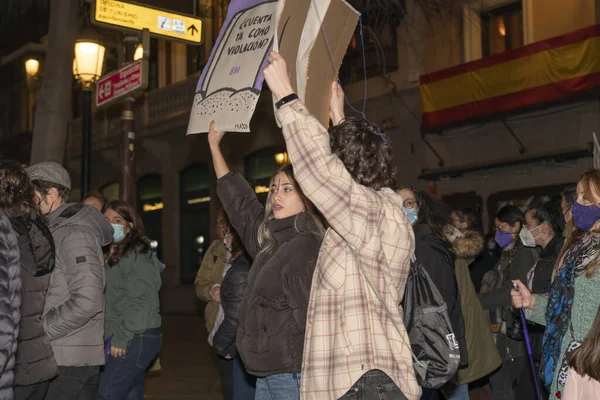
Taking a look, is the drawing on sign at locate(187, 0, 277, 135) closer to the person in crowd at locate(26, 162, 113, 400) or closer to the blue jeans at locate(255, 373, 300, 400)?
the person in crowd at locate(26, 162, 113, 400)

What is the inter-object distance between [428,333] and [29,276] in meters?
1.96

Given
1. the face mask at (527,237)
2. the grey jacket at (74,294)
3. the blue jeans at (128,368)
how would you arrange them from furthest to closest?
the face mask at (527,237), the blue jeans at (128,368), the grey jacket at (74,294)

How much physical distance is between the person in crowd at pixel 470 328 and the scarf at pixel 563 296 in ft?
5.41

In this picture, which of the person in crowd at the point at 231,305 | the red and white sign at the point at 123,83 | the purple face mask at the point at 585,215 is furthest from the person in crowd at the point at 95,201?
the purple face mask at the point at 585,215

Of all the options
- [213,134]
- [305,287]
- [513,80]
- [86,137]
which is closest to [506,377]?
[305,287]

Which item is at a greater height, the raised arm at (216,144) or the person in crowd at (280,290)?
the raised arm at (216,144)

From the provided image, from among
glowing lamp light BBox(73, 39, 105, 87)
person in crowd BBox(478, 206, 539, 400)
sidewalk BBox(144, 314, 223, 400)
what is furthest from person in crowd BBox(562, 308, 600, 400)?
glowing lamp light BBox(73, 39, 105, 87)

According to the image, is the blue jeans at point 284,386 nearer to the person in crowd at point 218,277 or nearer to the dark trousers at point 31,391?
the dark trousers at point 31,391

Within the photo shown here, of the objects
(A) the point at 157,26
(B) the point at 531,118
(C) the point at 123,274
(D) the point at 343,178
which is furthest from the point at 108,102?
(B) the point at 531,118

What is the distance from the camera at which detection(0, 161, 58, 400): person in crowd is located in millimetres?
3992

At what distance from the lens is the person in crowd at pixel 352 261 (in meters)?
3.11

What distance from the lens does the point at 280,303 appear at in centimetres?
390

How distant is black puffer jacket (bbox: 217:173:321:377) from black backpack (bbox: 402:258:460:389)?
52 cm

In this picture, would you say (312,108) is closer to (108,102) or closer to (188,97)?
(108,102)
